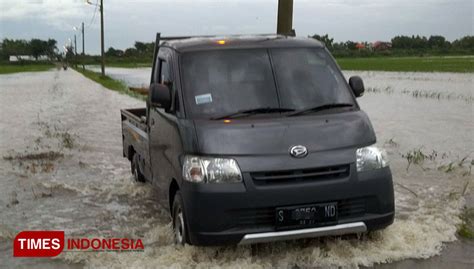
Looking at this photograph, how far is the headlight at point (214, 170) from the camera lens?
4.83 m

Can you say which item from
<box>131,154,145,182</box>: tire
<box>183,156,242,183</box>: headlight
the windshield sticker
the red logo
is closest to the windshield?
the windshield sticker

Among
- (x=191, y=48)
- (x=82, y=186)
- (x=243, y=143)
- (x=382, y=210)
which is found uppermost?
(x=191, y=48)

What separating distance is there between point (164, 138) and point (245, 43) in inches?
50.8

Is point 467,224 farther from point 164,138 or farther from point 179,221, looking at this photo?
point 164,138

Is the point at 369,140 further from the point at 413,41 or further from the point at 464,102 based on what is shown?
the point at 413,41

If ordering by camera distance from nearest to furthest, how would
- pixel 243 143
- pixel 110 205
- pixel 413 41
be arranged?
pixel 243 143 < pixel 110 205 < pixel 413 41

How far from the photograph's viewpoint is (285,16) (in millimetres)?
9906

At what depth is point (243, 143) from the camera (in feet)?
16.1

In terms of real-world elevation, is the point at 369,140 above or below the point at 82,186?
above

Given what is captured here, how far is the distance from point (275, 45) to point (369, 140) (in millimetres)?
1398

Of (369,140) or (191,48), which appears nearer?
(369,140)

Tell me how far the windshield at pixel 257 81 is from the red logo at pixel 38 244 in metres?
2.12

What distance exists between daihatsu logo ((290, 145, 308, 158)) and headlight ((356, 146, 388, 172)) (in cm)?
52

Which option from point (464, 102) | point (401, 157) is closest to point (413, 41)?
point (464, 102)
